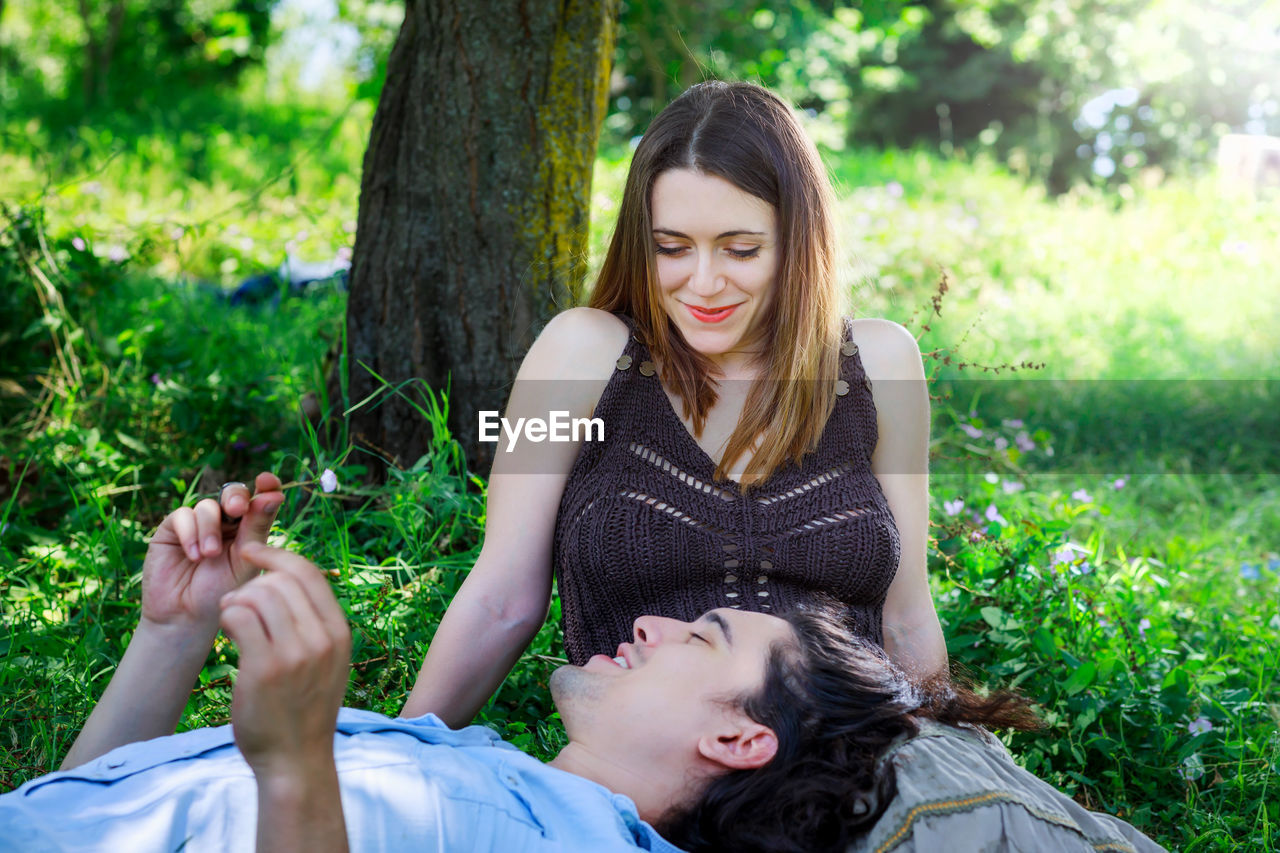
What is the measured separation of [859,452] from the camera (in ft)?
7.55

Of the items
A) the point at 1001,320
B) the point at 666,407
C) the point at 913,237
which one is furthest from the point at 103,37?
the point at 666,407

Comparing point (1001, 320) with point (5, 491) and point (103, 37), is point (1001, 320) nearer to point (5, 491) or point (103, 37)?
point (5, 491)

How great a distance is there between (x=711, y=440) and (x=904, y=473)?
0.44m

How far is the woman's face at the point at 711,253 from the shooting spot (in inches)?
85.7

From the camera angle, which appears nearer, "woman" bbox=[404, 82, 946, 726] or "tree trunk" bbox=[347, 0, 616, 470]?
"woman" bbox=[404, 82, 946, 726]

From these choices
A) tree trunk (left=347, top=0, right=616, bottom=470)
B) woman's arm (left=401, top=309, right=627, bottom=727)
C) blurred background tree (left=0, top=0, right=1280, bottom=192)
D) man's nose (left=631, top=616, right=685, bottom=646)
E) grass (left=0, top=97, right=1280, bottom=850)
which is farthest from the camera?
blurred background tree (left=0, top=0, right=1280, bottom=192)

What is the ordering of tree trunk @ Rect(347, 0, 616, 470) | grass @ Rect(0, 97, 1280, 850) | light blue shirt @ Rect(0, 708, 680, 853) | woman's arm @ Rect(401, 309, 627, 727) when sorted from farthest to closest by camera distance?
1. tree trunk @ Rect(347, 0, 616, 470)
2. grass @ Rect(0, 97, 1280, 850)
3. woman's arm @ Rect(401, 309, 627, 727)
4. light blue shirt @ Rect(0, 708, 680, 853)

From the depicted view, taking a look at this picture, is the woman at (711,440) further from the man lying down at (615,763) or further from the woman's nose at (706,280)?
the man lying down at (615,763)

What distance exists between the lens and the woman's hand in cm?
170

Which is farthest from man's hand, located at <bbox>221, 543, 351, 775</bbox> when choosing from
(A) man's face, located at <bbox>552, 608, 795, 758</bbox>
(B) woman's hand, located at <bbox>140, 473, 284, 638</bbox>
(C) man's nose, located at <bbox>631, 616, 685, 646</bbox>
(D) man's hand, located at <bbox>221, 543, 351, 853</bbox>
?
(C) man's nose, located at <bbox>631, 616, 685, 646</bbox>

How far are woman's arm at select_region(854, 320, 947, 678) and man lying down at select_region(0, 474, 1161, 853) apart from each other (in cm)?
34

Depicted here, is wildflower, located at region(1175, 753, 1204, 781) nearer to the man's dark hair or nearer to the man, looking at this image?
the man's dark hair

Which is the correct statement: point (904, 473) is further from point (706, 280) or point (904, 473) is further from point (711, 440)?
point (706, 280)

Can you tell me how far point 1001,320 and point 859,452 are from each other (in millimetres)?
3803
